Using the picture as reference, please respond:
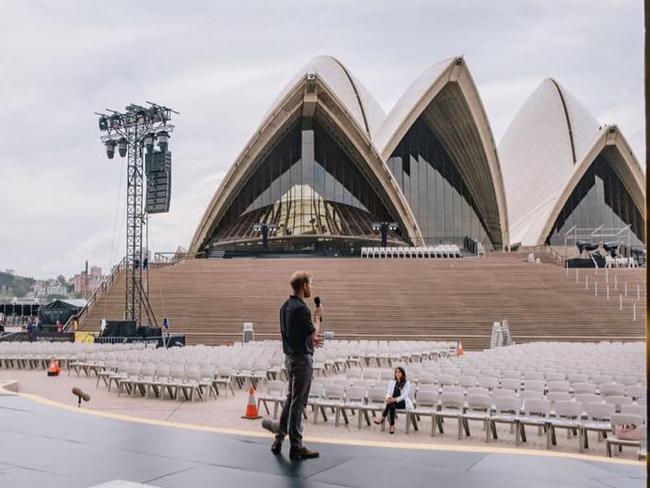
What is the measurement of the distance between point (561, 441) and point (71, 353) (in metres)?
13.8

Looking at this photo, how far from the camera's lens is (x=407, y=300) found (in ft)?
89.7

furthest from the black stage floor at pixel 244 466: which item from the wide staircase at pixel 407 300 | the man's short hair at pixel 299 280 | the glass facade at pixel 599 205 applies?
the glass facade at pixel 599 205

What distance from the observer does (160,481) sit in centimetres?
393

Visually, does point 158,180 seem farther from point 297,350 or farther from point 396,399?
point 297,350

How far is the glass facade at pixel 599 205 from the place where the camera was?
59.1 metres

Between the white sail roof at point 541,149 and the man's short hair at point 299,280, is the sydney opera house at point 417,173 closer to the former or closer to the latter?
the white sail roof at point 541,149

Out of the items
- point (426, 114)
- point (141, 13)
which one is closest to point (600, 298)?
point (141, 13)

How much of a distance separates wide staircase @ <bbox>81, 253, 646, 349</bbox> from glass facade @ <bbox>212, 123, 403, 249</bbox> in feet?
70.6

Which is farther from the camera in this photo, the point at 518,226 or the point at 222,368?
the point at 518,226

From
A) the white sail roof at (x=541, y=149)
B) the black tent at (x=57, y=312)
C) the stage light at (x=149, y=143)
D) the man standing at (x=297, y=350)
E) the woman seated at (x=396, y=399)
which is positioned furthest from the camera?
the white sail roof at (x=541, y=149)

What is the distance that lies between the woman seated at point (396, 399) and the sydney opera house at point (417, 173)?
41829mm

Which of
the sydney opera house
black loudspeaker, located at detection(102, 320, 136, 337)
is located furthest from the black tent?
the sydney opera house

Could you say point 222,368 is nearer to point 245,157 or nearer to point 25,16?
point 25,16

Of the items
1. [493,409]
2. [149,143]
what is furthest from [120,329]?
[493,409]
